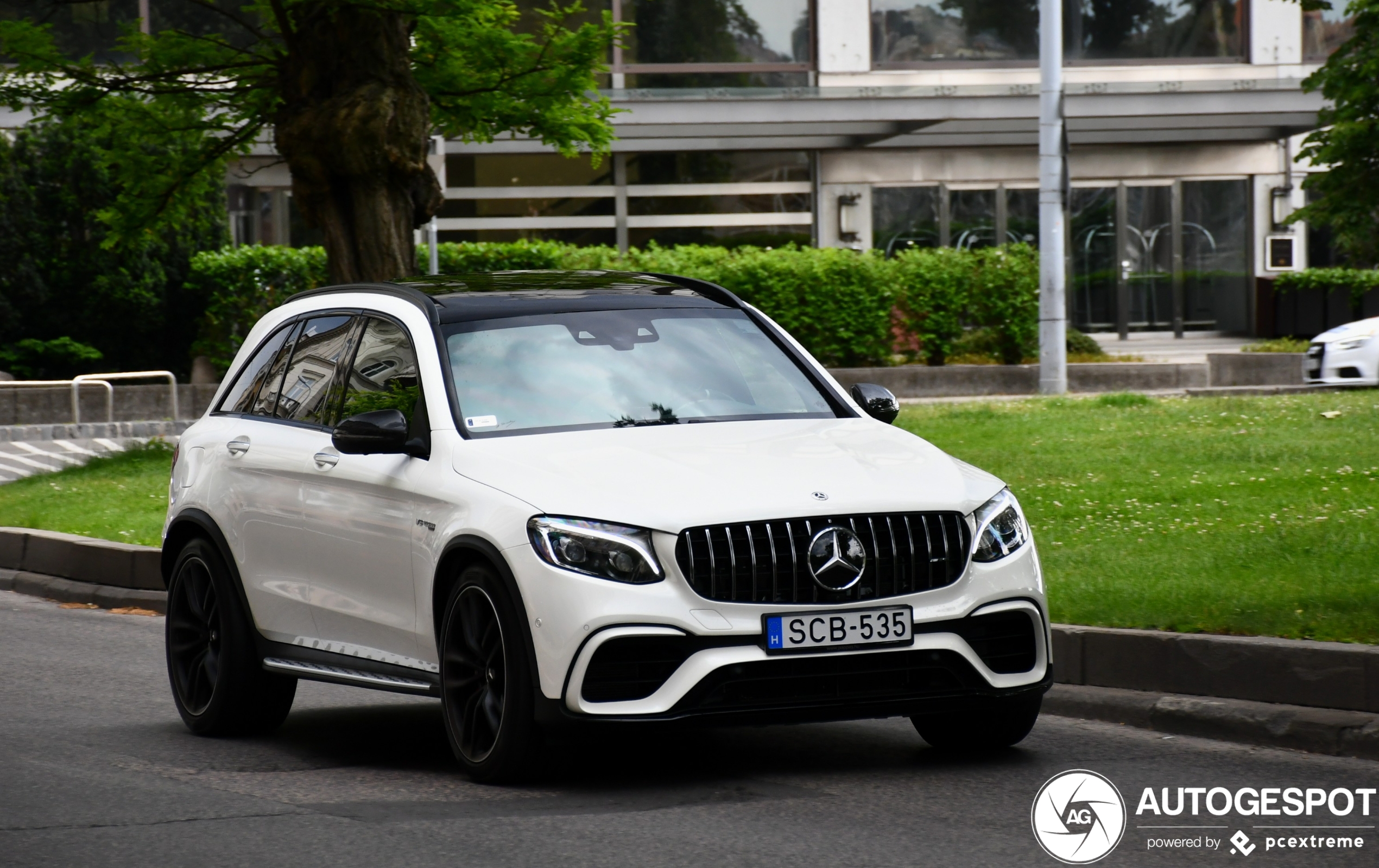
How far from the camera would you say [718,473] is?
20.6ft

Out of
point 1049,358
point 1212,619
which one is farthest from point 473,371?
point 1049,358

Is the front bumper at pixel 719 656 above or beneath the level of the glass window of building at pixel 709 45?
beneath

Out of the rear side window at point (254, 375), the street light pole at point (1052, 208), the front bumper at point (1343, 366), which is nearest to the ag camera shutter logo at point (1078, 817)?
the rear side window at point (254, 375)

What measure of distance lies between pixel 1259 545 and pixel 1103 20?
1137 inches

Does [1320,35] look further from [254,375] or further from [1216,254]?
[254,375]

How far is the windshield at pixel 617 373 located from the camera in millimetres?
6996

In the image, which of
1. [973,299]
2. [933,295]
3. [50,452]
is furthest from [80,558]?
[973,299]

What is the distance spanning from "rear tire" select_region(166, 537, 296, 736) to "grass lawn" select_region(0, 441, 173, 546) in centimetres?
509

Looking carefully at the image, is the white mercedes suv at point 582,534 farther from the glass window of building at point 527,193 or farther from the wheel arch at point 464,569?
the glass window of building at point 527,193

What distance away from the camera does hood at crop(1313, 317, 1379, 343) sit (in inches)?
859

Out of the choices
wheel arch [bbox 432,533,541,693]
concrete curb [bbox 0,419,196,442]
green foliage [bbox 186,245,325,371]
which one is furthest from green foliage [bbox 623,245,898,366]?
wheel arch [bbox 432,533,541,693]

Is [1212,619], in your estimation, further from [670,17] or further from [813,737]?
[670,17]

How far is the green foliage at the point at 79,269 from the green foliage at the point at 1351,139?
15.8 metres

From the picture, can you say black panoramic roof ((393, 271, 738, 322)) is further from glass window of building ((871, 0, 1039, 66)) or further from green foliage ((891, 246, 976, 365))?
glass window of building ((871, 0, 1039, 66))
